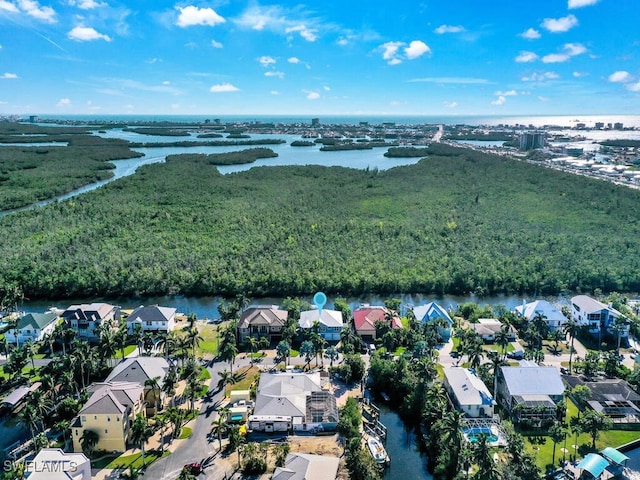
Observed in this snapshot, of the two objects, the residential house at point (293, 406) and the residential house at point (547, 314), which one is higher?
the residential house at point (547, 314)

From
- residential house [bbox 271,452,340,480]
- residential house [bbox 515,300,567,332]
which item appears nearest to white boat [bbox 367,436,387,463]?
residential house [bbox 271,452,340,480]

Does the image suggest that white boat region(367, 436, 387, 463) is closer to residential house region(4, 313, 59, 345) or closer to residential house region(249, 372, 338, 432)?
residential house region(249, 372, 338, 432)

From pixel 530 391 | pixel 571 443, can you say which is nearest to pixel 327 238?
pixel 530 391

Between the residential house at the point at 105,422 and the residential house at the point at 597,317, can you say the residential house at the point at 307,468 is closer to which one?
the residential house at the point at 105,422

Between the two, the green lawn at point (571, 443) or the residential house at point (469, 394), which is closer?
the green lawn at point (571, 443)

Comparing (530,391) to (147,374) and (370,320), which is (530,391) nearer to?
(370,320)

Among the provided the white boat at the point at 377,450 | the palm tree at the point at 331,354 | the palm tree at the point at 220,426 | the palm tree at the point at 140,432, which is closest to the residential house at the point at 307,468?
the white boat at the point at 377,450
